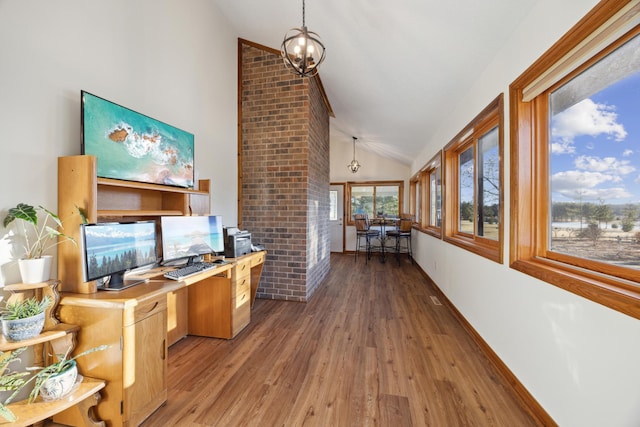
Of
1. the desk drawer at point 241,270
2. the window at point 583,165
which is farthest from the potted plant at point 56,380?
the window at point 583,165

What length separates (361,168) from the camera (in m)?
7.42

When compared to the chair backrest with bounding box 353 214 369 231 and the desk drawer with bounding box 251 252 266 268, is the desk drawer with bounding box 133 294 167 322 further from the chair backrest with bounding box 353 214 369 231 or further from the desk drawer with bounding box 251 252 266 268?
the chair backrest with bounding box 353 214 369 231

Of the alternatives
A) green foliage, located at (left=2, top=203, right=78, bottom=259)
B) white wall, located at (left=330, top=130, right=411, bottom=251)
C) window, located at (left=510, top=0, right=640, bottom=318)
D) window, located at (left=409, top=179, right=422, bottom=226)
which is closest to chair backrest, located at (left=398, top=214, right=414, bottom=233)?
window, located at (left=409, top=179, right=422, bottom=226)

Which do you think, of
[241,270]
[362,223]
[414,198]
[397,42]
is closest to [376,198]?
[414,198]

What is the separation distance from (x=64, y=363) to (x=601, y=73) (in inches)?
120

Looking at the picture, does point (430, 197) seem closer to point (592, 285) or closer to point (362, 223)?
point (362, 223)

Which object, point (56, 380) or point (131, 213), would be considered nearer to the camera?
point (56, 380)

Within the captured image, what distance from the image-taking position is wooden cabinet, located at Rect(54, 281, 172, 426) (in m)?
1.41

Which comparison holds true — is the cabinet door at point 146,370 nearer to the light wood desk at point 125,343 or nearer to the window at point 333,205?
the light wood desk at point 125,343

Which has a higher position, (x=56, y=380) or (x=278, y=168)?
(x=278, y=168)

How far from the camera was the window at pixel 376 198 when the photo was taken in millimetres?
7363

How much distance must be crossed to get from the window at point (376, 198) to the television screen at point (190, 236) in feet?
17.3

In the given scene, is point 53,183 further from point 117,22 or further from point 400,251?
point 400,251

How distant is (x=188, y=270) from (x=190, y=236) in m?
0.36
